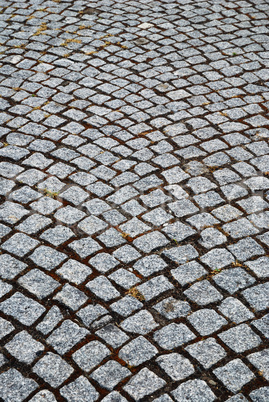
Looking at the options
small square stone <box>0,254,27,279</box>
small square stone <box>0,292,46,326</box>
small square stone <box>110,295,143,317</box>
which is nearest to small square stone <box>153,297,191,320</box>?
small square stone <box>110,295,143,317</box>

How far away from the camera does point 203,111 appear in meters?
4.96

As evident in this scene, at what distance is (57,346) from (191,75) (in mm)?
3936

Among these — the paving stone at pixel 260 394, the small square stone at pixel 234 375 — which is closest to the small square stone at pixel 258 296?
the small square stone at pixel 234 375

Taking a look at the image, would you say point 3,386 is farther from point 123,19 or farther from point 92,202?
point 123,19

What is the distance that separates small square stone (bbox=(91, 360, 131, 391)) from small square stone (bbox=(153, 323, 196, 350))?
0.31 metres

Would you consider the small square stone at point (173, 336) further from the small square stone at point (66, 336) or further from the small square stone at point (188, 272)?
the small square stone at point (66, 336)

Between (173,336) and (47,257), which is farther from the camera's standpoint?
(47,257)

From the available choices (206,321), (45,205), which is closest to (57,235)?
(45,205)

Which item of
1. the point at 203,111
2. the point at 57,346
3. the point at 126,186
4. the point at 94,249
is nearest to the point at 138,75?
the point at 203,111

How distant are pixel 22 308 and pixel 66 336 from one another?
41 cm

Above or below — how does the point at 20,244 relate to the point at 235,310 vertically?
above

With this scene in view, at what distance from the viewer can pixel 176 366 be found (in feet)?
9.00

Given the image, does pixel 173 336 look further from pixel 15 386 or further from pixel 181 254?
pixel 15 386

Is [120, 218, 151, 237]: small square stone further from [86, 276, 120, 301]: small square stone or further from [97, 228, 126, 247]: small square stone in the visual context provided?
[86, 276, 120, 301]: small square stone
